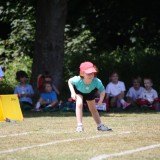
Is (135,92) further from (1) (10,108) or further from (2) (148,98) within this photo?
(1) (10,108)

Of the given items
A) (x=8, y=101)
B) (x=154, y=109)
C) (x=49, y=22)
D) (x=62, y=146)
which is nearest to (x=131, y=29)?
(x=49, y=22)

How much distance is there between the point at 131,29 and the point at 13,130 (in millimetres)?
16491

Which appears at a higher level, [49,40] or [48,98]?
[49,40]

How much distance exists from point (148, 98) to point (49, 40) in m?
4.48

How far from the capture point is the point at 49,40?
916 inches

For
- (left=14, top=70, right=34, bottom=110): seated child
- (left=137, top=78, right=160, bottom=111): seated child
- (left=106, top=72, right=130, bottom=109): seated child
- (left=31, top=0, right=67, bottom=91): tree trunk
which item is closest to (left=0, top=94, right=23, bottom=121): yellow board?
(left=14, top=70, right=34, bottom=110): seated child

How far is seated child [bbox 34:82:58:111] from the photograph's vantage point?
66.1ft

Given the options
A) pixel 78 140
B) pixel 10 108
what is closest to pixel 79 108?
pixel 78 140

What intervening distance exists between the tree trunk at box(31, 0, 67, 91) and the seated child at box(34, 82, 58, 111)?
2783 millimetres

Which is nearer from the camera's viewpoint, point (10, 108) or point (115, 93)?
point (10, 108)

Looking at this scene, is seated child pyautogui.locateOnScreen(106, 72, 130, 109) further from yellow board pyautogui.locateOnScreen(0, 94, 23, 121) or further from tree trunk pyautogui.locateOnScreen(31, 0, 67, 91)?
yellow board pyautogui.locateOnScreen(0, 94, 23, 121)

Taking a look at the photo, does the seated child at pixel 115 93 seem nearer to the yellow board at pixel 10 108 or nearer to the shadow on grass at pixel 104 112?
the shadow on grass at pixel 104 112

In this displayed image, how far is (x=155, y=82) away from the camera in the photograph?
27.2 meters

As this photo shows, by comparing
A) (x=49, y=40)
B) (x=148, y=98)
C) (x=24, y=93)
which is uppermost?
(x=49, y=40)
